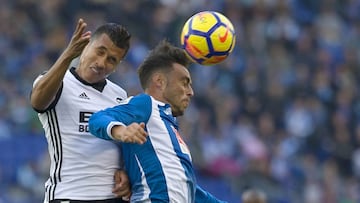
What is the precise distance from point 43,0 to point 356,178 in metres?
5.59

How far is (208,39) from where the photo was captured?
25.4 ft

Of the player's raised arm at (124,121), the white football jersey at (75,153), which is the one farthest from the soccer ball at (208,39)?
the white football jersey at (75,153)

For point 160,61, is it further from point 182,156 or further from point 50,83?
point 50,83

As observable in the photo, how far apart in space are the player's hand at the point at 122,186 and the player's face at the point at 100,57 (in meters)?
0.67

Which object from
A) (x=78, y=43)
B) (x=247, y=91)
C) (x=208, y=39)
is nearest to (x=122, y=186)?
(x=78, y=43)

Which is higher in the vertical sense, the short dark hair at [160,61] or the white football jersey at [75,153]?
the short dark hair at [160,61]

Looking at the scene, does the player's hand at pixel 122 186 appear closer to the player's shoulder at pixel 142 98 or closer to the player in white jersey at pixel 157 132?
the player in white jersey at pixel 157 132

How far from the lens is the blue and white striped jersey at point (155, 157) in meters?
6.73

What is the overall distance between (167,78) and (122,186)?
78cm

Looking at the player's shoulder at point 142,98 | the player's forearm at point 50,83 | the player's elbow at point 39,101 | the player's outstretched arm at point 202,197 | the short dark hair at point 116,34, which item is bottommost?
the player's outstretched arm at point 202,197

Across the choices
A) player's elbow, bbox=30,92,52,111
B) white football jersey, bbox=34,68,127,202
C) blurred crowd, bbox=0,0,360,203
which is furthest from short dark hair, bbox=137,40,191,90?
blurred crowd, bbox=0,0,360,203

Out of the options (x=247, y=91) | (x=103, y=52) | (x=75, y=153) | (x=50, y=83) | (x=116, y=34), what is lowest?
(x=247, y=91)

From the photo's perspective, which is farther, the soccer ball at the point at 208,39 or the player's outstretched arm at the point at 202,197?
the soccer ball at the point at 208,39

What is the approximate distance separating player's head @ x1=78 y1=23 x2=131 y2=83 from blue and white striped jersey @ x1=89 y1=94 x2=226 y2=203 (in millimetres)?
306
